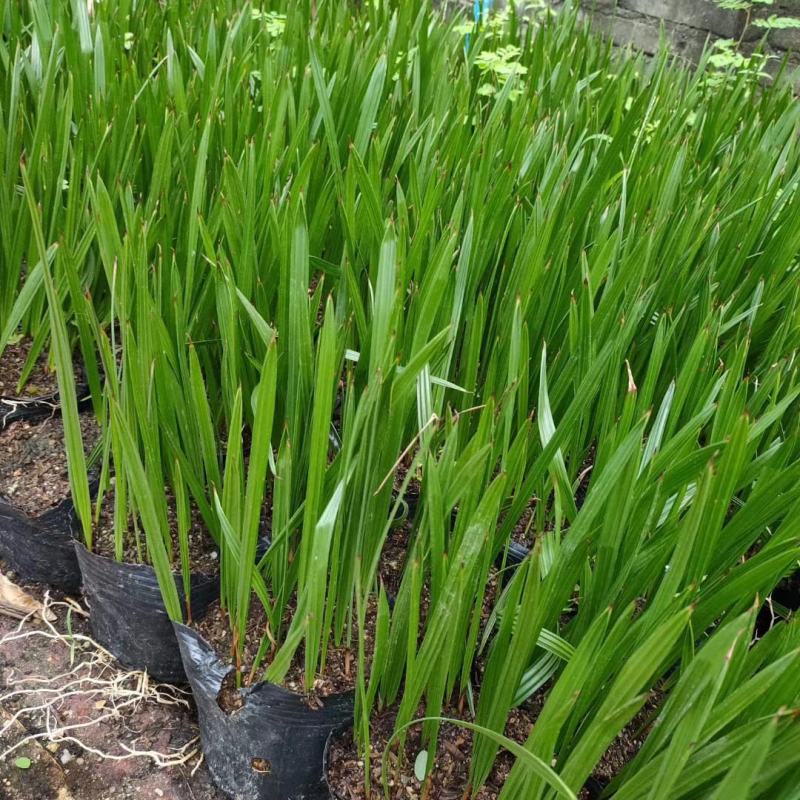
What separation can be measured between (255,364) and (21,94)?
87 centimetres

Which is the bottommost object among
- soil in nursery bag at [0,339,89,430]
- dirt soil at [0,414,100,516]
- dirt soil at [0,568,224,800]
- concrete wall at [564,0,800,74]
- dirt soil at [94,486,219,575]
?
dirt soil at [0,568,224,800]

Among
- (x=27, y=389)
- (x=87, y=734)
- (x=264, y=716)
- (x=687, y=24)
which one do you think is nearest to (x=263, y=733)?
(x=264, y=716)

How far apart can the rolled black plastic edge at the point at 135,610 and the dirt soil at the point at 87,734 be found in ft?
0.11

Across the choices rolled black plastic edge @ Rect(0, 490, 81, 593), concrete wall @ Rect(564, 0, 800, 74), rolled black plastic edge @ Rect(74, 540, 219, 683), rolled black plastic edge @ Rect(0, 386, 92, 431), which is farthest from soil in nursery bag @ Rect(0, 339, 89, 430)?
concrete wall @ Rect(564, 0, 800, 74)

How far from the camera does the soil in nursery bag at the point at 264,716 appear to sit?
0.94 m

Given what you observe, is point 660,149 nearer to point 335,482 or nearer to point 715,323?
point 715,323

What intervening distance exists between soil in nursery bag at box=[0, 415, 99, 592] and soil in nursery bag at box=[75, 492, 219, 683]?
0.23 feet

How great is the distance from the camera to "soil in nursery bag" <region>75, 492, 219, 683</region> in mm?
1087

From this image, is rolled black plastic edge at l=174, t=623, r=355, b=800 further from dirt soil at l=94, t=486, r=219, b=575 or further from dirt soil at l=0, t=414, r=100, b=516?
dirt soil at l=0, t=414, r=100, b=516

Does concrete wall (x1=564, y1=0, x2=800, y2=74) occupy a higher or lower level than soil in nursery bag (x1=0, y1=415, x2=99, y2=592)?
higher

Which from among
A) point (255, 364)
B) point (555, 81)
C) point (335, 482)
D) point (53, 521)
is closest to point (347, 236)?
point (255, 364)

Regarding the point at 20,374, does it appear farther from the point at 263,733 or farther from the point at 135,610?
the point at 263,733

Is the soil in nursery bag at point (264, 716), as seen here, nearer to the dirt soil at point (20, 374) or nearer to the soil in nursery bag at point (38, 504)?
the soil in nursery bag at point (38, 504)

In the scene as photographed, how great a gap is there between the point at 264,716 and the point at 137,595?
0.28 meters
